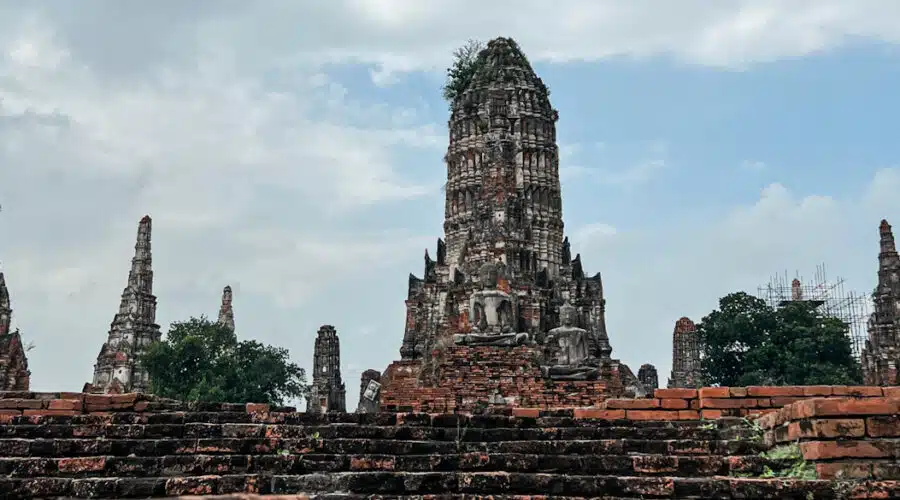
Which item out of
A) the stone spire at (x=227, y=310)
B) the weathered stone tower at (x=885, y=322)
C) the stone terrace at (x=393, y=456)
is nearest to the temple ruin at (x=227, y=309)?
the stone spire at (x=227, y=310)

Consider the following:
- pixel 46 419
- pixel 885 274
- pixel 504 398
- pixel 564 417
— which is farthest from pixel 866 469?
pixel 885 274

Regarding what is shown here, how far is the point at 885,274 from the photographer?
3688 cm

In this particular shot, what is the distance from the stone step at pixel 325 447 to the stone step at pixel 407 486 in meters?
0.80

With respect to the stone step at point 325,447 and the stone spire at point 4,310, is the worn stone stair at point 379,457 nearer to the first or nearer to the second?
the stone step at point 325,447

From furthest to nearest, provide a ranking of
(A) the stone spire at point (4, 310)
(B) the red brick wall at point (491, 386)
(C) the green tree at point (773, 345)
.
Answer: (C) the green tree at point (773, 345) → (A) the stone spire at point (4, 310) → (B) the red brick wall at point (491, 386)

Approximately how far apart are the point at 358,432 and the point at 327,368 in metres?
30.5

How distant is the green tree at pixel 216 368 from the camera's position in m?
40.3

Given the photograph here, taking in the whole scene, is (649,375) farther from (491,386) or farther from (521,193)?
(491,386)

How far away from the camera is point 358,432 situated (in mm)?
7113

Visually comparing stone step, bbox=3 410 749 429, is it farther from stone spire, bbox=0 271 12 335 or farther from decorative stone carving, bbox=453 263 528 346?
stone spire, bbox=0 271 12 335

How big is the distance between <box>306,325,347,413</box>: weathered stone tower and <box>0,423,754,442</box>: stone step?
91.9 ft

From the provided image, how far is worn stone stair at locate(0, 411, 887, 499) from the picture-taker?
5.79 metres

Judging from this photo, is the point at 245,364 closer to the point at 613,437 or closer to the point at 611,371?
the point at 611,371

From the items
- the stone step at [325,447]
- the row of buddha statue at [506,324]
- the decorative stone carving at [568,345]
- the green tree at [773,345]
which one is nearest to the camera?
the stone step at [325,447]
